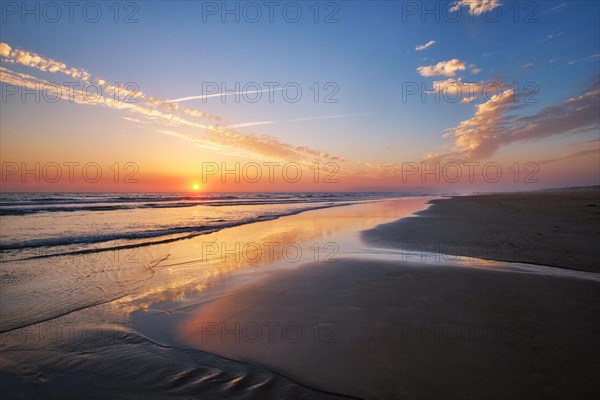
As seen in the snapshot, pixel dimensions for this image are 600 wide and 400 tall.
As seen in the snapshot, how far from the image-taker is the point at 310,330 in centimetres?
427

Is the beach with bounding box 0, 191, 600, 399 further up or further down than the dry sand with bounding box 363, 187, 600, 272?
further down

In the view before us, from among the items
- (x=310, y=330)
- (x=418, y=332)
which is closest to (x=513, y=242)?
(x=418, y=332)

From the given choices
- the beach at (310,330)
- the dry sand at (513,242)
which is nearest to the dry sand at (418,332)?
the beach at (310,330)

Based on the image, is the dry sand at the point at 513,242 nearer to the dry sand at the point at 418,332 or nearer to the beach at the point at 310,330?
the beach at the point at 310,330

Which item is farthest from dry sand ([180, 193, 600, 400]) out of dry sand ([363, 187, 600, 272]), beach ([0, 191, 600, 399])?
dry sand ([363, 187, 600, 272])

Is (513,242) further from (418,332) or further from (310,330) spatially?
(310,330)

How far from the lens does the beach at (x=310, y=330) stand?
3.06 meters

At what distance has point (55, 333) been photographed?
4414 millimetres

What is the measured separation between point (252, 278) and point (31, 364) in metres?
4.31

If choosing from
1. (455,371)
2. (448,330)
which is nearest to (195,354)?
(455,371)

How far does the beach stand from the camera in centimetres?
306

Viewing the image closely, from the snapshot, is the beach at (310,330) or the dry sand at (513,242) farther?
the dry sand at (513,242)

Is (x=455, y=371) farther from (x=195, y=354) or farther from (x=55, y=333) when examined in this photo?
(x=55, y=333)

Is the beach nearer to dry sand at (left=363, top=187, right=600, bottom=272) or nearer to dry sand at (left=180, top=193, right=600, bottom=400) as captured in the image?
dry sand at (left=180, top=193, right=600, bottom=400)
